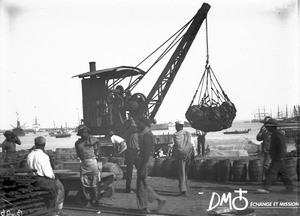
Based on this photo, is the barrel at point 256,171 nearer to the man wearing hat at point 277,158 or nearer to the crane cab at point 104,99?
the man wearing hat at point 277,158

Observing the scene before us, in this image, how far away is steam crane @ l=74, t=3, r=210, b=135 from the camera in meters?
15.0

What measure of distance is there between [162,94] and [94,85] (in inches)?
129

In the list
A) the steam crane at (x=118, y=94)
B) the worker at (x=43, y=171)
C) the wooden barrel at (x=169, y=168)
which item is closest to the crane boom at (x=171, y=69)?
the steam crane at (x=118, y=94)

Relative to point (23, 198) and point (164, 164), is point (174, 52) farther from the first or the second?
point (23, 198)

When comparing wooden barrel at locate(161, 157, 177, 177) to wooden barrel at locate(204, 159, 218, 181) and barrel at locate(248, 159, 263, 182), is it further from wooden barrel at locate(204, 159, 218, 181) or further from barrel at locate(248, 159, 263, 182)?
barrel at locate(248, 159, 263, 182)

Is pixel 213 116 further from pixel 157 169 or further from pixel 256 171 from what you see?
pixel 256 171

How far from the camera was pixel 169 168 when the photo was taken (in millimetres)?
11344

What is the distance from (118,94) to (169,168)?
16.8ft

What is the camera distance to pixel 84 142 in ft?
23.0

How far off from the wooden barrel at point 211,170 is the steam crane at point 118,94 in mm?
5326

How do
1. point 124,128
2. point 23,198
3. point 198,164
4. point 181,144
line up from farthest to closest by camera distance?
point 124,128 → point 198,164 → point 181,144 → point 23,198

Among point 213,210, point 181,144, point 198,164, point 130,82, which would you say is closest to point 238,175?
point 198,164

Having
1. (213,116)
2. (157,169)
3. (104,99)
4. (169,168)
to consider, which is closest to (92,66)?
(104,99)

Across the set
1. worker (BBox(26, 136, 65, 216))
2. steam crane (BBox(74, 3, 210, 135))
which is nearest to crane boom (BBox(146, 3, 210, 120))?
steam crane (BBox(74, 3, 210, 135))
